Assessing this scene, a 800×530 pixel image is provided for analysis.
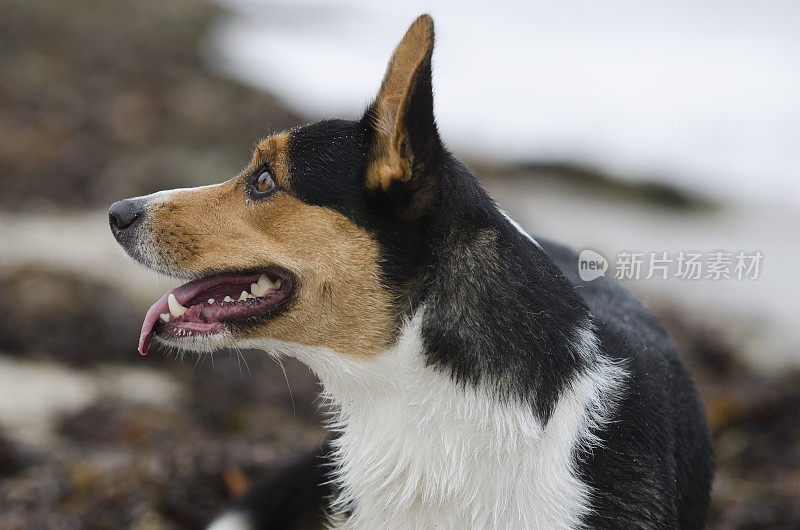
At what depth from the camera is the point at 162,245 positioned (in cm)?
315

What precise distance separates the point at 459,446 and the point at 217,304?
995mm

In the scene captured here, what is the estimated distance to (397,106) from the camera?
9.31 feet

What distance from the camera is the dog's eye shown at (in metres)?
3.13

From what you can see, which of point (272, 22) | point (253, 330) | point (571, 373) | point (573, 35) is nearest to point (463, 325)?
point (571, 373)

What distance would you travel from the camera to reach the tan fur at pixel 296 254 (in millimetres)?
2936

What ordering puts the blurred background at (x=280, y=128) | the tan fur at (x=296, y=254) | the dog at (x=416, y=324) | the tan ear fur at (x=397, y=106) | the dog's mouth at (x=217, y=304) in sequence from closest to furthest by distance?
the tan ear fur at (x=397, y=106) → the dog at (x=416, y=324) → the tan fur at (x=296, y=254) → the dog's mouth at (x=217, y=304) → the blurred background at (x=280, y=128)

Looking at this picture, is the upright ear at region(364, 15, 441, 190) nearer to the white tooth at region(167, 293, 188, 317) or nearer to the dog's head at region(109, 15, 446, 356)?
the dog's head at region(109, 15, 446, 356)

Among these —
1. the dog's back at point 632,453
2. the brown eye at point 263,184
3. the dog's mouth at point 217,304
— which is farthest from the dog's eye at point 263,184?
the dog's back at point 632,453

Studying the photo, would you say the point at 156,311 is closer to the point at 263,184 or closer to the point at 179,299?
the point at 179,299

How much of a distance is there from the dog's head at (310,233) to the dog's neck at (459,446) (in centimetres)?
15

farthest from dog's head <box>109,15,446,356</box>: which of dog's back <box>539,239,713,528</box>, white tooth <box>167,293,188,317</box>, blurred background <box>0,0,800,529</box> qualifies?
dog's back <box>539,239,713,528</box>

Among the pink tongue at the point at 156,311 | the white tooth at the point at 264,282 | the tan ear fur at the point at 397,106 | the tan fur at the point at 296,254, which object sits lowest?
the pink tongue at the point at 156,311

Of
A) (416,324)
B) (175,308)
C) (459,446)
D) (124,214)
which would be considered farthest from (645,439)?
(124,214)

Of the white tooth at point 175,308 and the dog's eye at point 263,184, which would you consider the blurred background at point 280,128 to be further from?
the dog's eye at point 263,184
